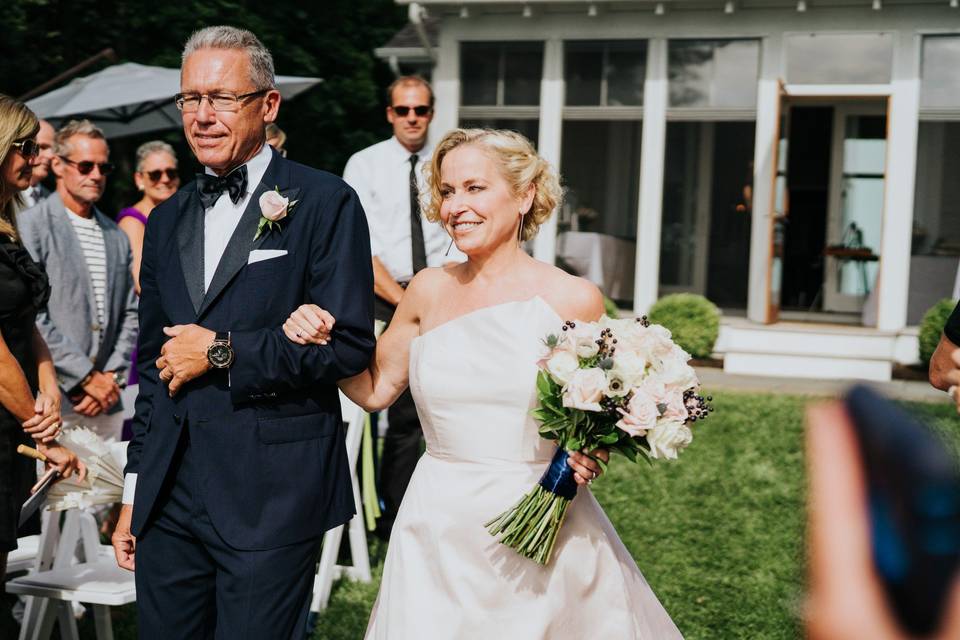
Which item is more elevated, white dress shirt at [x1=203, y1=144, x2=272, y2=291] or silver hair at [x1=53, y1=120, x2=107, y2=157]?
silver hair at [x1=53, y1=120, x2=107, y2=157]

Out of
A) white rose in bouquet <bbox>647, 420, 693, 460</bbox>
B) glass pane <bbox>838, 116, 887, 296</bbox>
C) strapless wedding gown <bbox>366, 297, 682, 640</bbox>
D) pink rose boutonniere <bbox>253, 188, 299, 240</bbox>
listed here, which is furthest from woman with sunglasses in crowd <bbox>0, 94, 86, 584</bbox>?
glass pane <bbox>838, 116, 887, 296</bbox>

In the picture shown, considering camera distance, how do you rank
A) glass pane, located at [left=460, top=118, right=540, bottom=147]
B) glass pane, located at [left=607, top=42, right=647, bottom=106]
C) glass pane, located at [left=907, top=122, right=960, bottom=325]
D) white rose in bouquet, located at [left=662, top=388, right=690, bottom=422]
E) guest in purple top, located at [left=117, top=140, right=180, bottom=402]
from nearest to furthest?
1. white rose in bouquet, located at [left=662, top=388, right=690, bottom=422]
2. guest in purple top, located at [left=117, top=140, right=180, bottom=402]
3. glass pane, located at [left=907, top=122, right=960, bottom=325]
4. glass pane, located at [left=607, top=42, right=647, bottom=106]
5. glass pane, located at [left=460, top=118, right=540, bottom=147]

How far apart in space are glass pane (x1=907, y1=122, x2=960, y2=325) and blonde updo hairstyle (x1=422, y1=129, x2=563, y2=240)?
37.7 feet

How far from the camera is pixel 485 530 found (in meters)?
3.56

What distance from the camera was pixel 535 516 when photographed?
341 centimetres

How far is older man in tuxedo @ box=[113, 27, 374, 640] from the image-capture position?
315cm

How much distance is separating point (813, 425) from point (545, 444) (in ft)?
8.56

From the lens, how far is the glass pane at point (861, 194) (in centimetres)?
1599

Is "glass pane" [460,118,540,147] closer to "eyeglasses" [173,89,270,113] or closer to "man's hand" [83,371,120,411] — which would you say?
"man's hand" [83,371,120,411]

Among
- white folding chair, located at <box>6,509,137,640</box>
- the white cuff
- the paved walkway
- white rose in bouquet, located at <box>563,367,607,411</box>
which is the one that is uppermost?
white rose in bouquet, located at <box>563,367,607,411</box>

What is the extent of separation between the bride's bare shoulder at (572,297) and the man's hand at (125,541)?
1.54m

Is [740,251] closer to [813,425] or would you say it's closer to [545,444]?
[545,444]

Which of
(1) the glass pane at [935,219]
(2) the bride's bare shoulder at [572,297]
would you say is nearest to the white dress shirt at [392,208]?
(2) the bride's bare shoulder at [572,297]

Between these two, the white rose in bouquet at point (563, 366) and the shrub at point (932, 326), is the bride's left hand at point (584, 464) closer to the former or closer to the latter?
the white rose in bouquet at point (563, 366)
